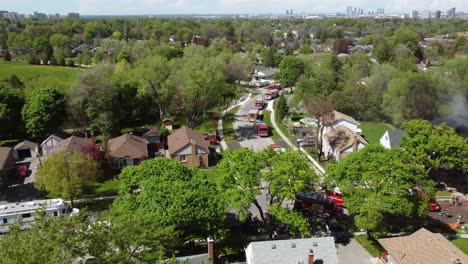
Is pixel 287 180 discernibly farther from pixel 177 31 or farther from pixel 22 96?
pixel 177 31

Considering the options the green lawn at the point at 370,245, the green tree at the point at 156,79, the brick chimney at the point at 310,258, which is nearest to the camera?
the brick chimney at the point at 310,258

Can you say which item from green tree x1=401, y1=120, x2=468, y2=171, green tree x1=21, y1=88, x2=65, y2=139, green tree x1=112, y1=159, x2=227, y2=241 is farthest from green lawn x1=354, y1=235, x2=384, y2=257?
green tree x1=21, y1=88, x2=65, y2=139

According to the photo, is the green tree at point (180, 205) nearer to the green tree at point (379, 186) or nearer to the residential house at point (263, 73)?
the green tree at point (379, 186)

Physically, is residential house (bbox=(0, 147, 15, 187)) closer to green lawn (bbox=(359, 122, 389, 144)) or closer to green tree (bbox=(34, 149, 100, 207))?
green tree (bbox=(34, 149, 100, 207))

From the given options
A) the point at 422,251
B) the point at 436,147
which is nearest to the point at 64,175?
the point at 422,251

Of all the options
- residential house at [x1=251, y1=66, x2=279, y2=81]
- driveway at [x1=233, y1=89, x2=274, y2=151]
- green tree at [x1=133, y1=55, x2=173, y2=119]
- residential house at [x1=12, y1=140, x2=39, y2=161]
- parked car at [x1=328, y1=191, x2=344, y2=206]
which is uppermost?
green tree at [x1=133, y1=55, x2=173, y2=119]

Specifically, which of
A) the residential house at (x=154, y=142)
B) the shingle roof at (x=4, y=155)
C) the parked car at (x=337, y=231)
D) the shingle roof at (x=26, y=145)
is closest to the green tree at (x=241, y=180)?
the parked car at (x=337, y=231)

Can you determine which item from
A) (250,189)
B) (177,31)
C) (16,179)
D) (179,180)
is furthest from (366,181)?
(177,31)
